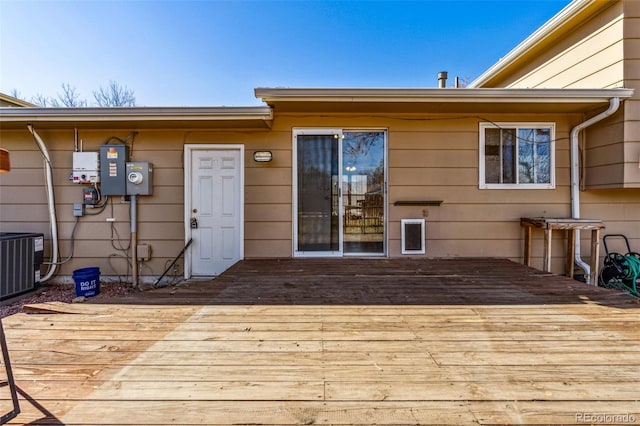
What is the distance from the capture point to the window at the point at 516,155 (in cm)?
394

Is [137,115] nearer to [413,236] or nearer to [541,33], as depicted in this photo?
[413,236]

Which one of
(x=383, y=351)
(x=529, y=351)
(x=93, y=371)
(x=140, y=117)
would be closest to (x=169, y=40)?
(x=140, y=117)

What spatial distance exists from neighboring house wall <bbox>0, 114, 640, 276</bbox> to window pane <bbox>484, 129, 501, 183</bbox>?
168mm

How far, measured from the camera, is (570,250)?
3801mm

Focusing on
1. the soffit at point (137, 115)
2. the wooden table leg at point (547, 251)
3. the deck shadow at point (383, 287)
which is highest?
the soffit at point (137, 115)

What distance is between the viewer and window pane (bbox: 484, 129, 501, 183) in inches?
156

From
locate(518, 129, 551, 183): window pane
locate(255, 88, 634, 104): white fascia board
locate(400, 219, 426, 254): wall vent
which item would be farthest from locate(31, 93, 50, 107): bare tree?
locate(518, 129, 551, 183): window pane

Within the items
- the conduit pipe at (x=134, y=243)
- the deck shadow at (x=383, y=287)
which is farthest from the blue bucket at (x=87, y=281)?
the deck shadow at (x=383, y=287)

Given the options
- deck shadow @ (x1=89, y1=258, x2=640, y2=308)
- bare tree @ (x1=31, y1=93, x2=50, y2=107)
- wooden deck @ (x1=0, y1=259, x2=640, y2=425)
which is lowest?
wooden deck @ (x1=0, y1=259, x2=640, y2=425)

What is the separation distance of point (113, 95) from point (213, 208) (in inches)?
416

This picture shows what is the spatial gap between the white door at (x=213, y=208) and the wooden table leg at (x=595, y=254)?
4.50 metres

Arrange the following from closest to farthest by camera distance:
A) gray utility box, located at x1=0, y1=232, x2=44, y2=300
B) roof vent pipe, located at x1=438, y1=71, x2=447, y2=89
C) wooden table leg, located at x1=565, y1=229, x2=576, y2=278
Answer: gray utility box, located at x1=0, y1=232, x2=44, y2=300 → wooden table leg, located at x1=565, y1=229, x2=576, y2=278 → roof vent pipe, located at x1=438, y1=71, x2=447, y2=89

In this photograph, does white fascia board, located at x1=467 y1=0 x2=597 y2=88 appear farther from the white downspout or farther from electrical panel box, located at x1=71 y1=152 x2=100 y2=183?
the white downspout

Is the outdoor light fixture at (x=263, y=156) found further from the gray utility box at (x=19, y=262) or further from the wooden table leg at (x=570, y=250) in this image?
the wooden table leg at (x=570, y=250)
